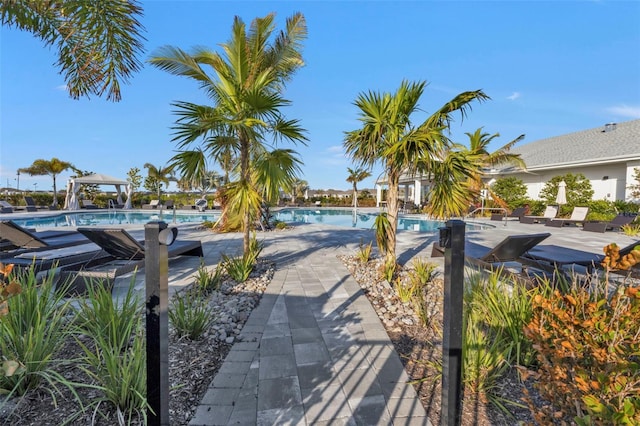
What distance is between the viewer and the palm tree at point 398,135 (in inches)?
194

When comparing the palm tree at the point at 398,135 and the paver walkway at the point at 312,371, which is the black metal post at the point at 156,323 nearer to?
the paver walkway at the point at 312,371

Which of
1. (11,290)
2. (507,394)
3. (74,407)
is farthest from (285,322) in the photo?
(11,290)

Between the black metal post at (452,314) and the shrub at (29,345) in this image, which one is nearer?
the black metal post at (452,314)

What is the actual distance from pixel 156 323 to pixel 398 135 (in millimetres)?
4840

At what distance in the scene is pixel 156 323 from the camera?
1742mm

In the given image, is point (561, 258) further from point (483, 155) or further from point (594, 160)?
point (594, 160)

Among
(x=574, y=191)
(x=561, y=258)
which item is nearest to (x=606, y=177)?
(x=574, y=191)

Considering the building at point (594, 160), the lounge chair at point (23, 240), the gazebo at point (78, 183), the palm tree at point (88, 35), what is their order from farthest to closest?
the gazebo at point (78, 183)
the building at point (594, 160)
the lounge chair at point (23, 240)
the palm tree at point (88, 35)

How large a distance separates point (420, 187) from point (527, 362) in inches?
1127

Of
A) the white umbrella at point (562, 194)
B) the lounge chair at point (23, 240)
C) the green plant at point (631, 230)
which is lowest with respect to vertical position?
the green plant at point (631, 230)

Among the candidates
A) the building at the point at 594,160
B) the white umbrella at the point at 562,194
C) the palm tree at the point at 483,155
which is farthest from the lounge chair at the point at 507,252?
the white umbrella at the point at 562,194

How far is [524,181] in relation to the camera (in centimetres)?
2398

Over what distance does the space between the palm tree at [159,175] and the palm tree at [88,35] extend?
142cm

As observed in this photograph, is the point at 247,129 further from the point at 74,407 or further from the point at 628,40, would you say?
the point at 628,40
